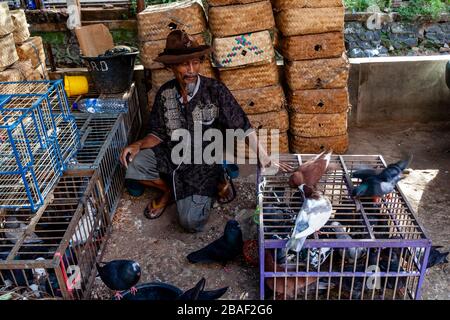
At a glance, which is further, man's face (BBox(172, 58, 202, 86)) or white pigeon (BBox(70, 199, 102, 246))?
man's face (BBox(172, 58, 202, 86))

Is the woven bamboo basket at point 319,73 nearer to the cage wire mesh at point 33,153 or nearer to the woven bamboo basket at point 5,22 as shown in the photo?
the cage wire mesh at point 33,153

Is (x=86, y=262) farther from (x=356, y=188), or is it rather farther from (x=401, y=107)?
(x=401, y=107)

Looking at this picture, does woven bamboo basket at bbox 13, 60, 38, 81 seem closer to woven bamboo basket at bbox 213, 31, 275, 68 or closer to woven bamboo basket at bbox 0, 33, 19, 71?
woven bamboo basket at bbox 0, 33, 19, 71

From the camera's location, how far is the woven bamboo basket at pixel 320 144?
4977 mm

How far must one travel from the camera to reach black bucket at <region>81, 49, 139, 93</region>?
4750mm

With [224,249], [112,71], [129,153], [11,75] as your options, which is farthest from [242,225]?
[11,75]

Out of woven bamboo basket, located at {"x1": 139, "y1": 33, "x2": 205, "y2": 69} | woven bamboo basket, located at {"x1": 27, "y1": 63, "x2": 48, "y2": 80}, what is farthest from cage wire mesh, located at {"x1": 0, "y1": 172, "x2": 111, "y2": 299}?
woven bamboo basket, located at {"x1": 27, "y1": 63, "x2": 48, "y2": 80}

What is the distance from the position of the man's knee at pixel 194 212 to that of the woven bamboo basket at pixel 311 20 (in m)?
1.96

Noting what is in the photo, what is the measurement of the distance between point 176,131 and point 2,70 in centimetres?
185

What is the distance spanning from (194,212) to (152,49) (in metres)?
1.83

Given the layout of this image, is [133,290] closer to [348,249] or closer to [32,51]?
[348,249]

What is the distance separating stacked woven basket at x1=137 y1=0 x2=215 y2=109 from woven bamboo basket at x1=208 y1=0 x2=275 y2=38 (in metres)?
0.14

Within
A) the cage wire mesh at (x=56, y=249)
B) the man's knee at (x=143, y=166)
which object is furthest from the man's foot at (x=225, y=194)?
the cage wire mesh at (x=56, y=249)
